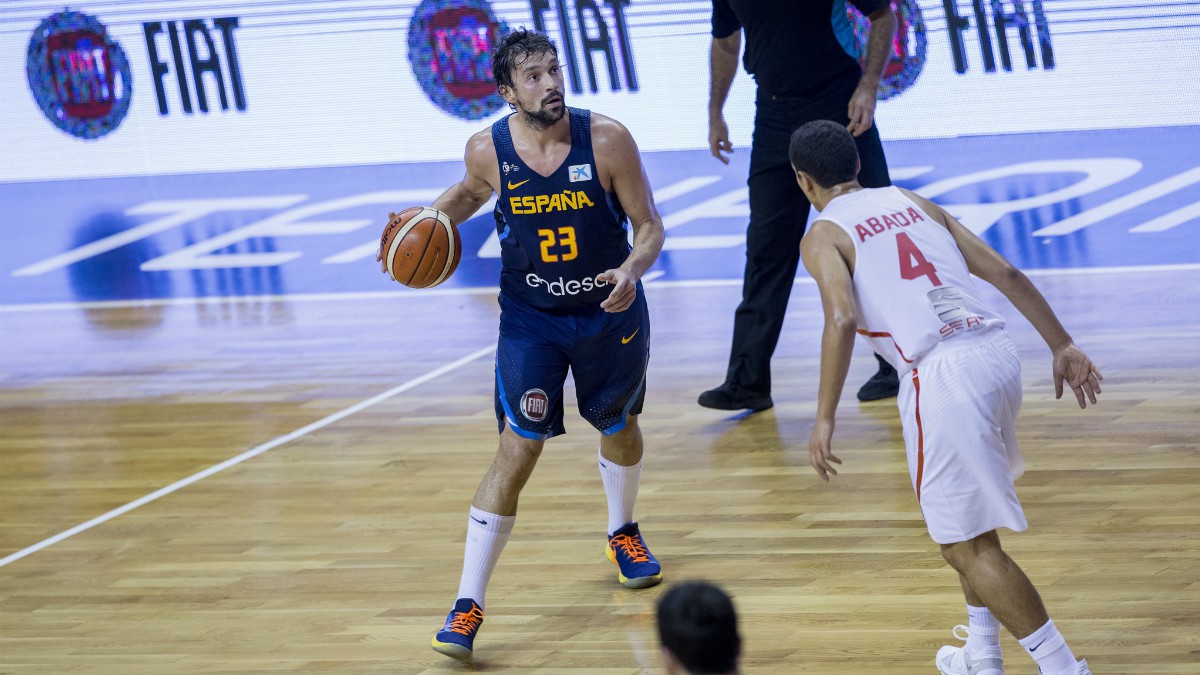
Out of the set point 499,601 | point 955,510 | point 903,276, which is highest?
point 903,276

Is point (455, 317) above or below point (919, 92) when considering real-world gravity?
below

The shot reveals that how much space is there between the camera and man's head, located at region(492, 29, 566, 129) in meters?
4.37

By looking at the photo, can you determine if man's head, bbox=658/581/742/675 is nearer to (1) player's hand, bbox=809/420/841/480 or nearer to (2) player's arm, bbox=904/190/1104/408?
(1) player's hand, bbox=809/420/841/480

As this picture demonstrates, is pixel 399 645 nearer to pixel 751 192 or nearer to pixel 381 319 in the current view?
pixel 751 192

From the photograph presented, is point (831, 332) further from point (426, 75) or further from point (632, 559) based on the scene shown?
point (426, 75)

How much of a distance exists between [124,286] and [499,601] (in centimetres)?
715

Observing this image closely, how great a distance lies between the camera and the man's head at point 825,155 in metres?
3.78

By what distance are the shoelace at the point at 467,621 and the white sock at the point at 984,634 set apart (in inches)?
54.3

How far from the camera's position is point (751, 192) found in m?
6.63

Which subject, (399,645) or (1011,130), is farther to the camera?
(1011,130)

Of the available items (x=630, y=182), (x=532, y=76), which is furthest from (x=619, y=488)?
(x=532, y=76)

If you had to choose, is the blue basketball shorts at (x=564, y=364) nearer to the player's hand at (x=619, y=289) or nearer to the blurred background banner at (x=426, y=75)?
the player's hand at (x=619, y=289)

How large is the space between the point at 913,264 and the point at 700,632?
165 centimetres

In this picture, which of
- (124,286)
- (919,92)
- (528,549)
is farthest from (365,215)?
(528,549)
